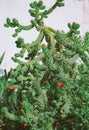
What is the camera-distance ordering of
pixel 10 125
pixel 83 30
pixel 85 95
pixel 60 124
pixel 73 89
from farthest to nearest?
pixel 83 30 < pixel 10 125 < pixel 60 124 < pixel 73 89 < pixel 85 95

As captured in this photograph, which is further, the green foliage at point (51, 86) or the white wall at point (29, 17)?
the white wall at point (29, 17)

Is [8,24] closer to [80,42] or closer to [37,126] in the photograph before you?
[80,42]

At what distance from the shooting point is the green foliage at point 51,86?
6.73ft

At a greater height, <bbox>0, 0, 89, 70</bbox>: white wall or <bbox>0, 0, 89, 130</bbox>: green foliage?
<bbox>0, 0, 89, 70</bbox>: white wall

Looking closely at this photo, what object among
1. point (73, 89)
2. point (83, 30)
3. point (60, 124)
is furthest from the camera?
point (83, 30)

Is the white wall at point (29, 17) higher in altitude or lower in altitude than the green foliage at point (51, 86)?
higher

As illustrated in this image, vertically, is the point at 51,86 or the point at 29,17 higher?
the point at 29,17

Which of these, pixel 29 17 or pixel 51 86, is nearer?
pixel 51 86

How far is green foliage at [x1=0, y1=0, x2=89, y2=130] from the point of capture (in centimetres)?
205

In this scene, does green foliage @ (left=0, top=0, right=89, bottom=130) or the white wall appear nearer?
green foliage @ (left=0, top=0, right=89, bottom=130)

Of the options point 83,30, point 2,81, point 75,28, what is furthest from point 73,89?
point 83,30

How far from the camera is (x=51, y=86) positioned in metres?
2.31

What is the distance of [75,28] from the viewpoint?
2367 mm

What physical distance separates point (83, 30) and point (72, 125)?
3.25 meters
